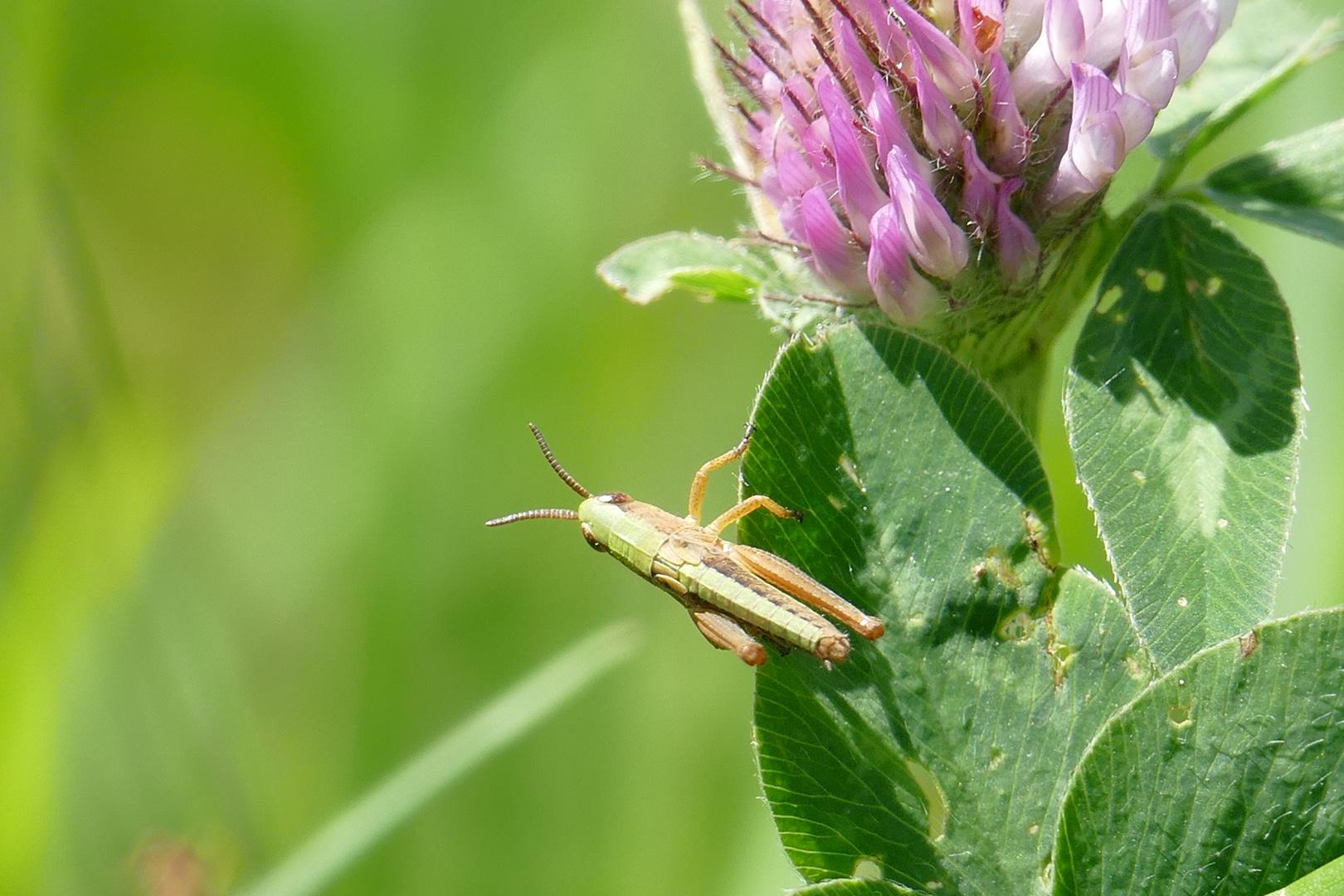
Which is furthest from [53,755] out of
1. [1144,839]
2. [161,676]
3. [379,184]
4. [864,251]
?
[1144,839]

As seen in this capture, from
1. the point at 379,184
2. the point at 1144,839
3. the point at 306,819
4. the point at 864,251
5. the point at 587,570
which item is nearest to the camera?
the point at 1144,839

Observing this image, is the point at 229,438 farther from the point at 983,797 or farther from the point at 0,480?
the point at 983,797

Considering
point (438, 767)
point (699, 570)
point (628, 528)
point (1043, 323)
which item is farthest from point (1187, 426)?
point (438, 767)

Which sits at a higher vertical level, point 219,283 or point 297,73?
point 297,73

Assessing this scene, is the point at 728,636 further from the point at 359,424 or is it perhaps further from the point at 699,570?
the point at 359,424

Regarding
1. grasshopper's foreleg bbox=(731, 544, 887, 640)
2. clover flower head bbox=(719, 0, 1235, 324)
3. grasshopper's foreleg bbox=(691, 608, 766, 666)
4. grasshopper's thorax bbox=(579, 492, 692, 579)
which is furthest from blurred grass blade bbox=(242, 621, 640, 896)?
clover flower head bbox=(719, 0, 1235, 324)

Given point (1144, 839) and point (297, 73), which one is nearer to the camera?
point (1144, 839)
